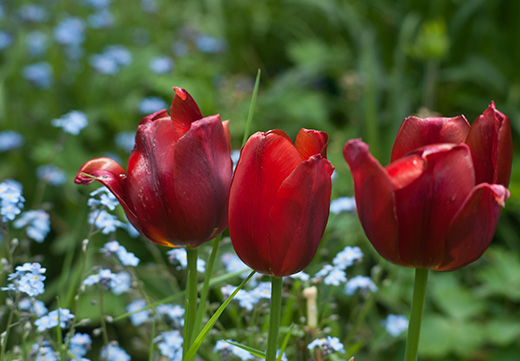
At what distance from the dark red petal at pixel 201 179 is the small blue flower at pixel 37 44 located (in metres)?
2.23

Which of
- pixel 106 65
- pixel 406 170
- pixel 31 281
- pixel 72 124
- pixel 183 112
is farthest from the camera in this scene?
pixel 106 65

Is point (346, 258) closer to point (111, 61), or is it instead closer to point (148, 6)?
point (111, 61)

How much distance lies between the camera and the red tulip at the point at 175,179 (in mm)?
583

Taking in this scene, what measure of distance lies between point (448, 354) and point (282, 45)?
193 centimetres

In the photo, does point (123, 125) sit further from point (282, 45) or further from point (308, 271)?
point (282, 45)

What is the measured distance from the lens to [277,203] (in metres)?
0.54

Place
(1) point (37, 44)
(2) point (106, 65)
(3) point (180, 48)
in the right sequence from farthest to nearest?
(3) point (180, 48) → (1) point (37, 44) → (2) point (106, 65)

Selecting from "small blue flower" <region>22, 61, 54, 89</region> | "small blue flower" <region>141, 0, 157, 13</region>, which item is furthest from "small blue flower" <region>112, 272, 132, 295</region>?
"small blue flower" <region>141, 0, 157, 13</region>

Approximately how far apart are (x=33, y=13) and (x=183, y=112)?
91.6 inches

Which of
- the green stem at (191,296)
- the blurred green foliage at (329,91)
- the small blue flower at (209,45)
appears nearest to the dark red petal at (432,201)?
the green stem at (191,296)

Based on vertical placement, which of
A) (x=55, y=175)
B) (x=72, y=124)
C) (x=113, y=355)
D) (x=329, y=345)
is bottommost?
(x=55, y=175)

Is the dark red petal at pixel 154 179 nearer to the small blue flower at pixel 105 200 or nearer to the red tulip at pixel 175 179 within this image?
the red tulip at pixel 175 179

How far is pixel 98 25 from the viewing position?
2.62m

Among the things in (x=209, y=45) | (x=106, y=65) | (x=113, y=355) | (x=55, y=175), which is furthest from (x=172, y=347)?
(x=209, y=45)
